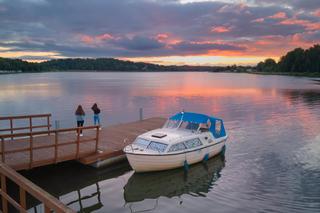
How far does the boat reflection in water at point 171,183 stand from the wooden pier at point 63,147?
2.24 metres

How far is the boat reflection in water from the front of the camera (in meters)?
14.9

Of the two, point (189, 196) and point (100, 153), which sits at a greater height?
point (100, 153)

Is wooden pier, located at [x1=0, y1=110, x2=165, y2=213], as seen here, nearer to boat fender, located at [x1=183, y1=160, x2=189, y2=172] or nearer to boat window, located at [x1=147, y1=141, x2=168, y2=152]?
boat window, located at [x1=147, y1=141, x2=168, y2=152]

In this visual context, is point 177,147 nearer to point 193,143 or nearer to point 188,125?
point 193,143

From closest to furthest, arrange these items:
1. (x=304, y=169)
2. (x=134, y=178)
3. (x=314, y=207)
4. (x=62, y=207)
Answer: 1. (x=62, y=207)
2. (x=314, y=207)
3. (x=134, y=178)
4. (x=304, y=169)

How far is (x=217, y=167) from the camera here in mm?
18781

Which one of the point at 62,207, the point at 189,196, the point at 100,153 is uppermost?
the point at 62,207

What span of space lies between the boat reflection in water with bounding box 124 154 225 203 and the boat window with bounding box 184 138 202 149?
1356 mm

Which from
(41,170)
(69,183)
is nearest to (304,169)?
(69,183)

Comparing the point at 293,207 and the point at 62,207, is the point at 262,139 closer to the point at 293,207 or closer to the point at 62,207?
the point at 293,207

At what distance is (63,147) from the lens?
1677cm

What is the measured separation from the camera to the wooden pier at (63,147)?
13.8 m

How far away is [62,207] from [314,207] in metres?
12.4

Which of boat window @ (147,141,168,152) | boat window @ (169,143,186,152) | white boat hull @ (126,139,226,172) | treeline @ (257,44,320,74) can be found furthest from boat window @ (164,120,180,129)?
treeline @ (257,44,320,74)
